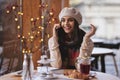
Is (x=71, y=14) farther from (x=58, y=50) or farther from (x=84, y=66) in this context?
(x=84, y=66)

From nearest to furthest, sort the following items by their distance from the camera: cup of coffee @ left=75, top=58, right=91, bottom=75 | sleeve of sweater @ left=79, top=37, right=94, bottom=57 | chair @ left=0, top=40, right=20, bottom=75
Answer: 1. cup of coffee @ left=75, top=58, right=91, bottom=75
2. sleeve of sweater @ left=79, top=37, right=94, bottom=57
3. chair @ left=0, top=40, right=20, bottom=75

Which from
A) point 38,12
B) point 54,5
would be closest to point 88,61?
point 38,12

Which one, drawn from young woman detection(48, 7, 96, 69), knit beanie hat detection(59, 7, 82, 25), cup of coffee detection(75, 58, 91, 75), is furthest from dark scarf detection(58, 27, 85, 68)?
cup of coffee detection(75, 58, 91, 75)

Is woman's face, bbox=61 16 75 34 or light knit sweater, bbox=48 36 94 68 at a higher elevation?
woman's face, bbox=61 16 75 34

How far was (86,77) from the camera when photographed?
2.44 meters

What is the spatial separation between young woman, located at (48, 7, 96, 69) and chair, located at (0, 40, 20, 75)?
3.46ft

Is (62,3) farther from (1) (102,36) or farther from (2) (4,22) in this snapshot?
(1) (102,36)

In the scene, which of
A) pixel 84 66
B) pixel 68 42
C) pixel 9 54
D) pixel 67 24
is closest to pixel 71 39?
pixel 68 42

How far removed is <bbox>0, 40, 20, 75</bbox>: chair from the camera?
155 inches

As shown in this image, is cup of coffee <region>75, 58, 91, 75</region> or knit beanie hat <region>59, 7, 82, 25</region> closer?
cup of coffee <region>75, 58, 91, 75</region>

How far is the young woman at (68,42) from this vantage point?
3020 mm

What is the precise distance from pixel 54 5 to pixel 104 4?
323cm

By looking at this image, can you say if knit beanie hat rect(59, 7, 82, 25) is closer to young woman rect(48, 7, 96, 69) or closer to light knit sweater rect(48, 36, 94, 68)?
A: young woman rect(48, 7, 96, 69)

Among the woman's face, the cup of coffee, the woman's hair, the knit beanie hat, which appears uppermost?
the knit beanie hat
